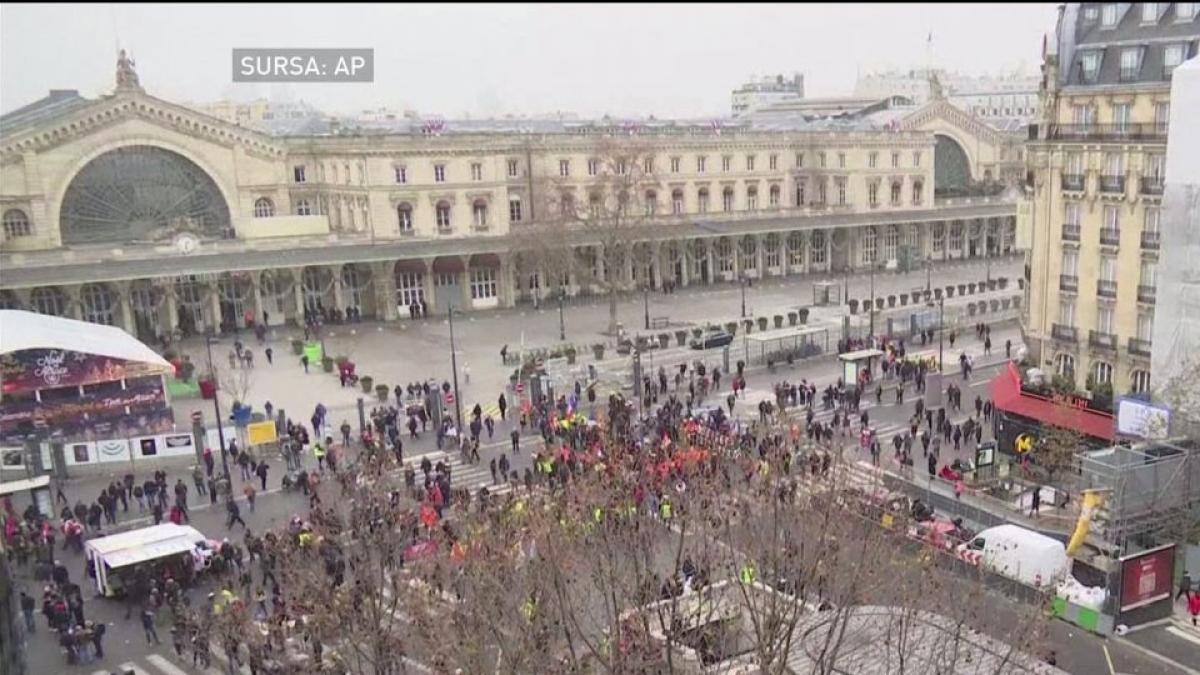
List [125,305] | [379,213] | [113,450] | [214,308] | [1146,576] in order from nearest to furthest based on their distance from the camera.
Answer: [1146,576] < [113,450] < [125,305] < [214,308] < [379,213]

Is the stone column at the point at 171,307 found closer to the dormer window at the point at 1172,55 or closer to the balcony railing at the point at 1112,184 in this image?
the balcony railing at the point at 1112,184

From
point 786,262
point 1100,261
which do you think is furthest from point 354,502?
point 786,262

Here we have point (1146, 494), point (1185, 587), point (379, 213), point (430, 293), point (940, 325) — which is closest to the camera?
point (1185, 587)

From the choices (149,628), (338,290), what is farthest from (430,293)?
(149,628)

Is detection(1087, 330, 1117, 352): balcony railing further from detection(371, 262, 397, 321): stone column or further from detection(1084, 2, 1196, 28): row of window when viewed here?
detection(371, 262, 397, 321): stone column

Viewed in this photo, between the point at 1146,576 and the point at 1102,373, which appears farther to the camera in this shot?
the point at 1102,373

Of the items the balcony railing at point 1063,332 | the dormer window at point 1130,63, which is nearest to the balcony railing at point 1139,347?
the balcony railing at point 1063,332

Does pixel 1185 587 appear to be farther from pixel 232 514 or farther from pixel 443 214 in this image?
pixel 443 214
